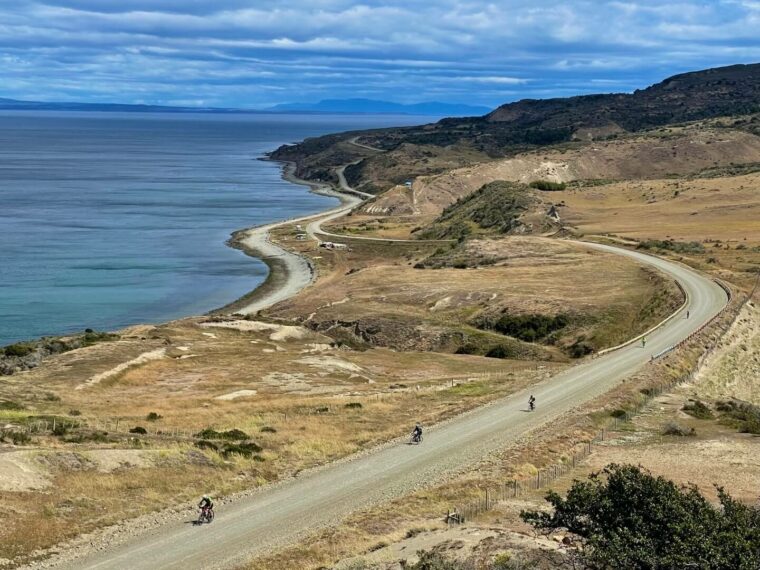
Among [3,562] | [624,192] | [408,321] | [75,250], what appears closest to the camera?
[3,562]

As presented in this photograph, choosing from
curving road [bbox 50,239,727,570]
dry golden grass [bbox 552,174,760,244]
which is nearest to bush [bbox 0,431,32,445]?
curving road [bbox 50,239,727,570]

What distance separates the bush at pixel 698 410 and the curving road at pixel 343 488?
4325mm

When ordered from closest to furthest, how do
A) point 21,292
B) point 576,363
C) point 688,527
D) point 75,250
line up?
point 688,527
point 576,363
point 21,292
point 75,250

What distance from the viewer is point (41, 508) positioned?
23578mm

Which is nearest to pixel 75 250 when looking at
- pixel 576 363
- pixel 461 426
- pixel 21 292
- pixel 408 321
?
pixel 21 292

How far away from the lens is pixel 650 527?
63.9ft

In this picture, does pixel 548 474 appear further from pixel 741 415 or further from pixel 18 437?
pixel 18 437

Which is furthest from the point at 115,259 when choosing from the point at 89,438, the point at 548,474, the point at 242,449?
the point at 548,474

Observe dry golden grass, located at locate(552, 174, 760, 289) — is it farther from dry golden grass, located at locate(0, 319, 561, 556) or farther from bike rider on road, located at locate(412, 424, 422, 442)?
bike rider on road, located at locate(412, 424, 422, 442)

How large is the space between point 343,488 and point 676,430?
1644 cm

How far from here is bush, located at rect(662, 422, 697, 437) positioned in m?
36.2

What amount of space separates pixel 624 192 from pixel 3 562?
466 ft

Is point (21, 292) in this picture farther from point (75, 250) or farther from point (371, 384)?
point (371, 384)

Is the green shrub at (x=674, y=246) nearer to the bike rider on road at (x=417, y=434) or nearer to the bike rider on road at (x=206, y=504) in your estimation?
the bike rider on road at (x=417, y=434)
